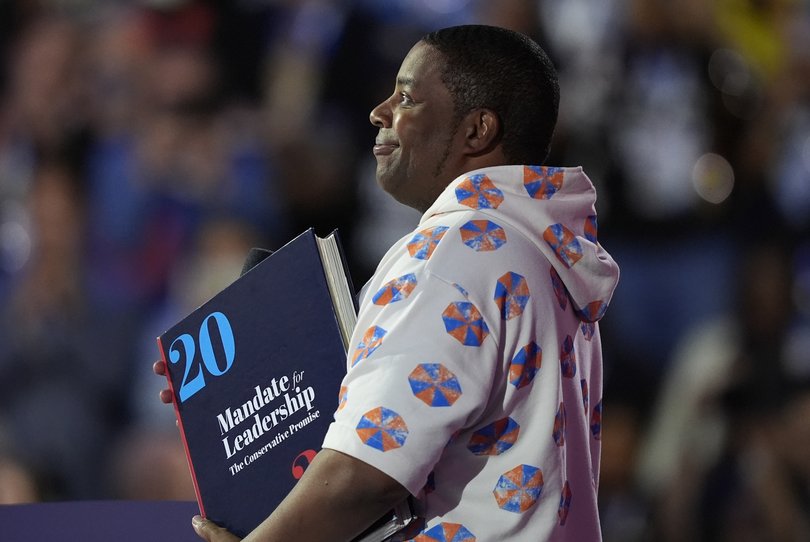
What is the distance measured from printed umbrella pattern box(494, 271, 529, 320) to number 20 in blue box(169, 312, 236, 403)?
0.95 ft

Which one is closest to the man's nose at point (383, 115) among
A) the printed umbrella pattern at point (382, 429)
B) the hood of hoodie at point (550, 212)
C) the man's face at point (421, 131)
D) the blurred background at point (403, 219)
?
the man's face at point (421, 131)

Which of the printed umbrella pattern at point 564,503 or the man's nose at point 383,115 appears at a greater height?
the man's nose at point 383,115

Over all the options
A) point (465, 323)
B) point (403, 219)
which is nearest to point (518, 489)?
point (465, 323)

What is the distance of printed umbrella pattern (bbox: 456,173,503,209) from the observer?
1.01m

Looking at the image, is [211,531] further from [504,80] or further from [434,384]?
[504,80]

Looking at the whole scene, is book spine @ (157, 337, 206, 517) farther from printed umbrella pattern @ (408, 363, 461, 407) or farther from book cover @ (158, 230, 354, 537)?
printed umbrella pattern @ (408, 363, 461, 407)

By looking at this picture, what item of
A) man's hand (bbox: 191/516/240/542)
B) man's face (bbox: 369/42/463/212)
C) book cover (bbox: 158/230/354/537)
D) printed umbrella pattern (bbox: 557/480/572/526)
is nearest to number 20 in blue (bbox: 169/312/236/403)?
book cover (bbox: 158/230/354/537)

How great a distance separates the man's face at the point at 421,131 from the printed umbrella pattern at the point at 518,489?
32cm

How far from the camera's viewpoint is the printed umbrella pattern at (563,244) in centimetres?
103

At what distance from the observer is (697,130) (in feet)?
11.3

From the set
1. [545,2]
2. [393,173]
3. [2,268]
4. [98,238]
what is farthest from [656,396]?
[393,173]

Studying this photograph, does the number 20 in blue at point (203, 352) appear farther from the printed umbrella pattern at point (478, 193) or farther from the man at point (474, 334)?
the printed umbrella pattern at point (478, 193)

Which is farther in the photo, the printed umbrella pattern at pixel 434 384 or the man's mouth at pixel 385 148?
the man's mouth at pixel 385 148

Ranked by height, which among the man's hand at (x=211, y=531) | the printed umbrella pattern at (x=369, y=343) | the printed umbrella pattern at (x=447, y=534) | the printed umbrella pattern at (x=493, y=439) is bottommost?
the man's hand at (x=211, y=531)
